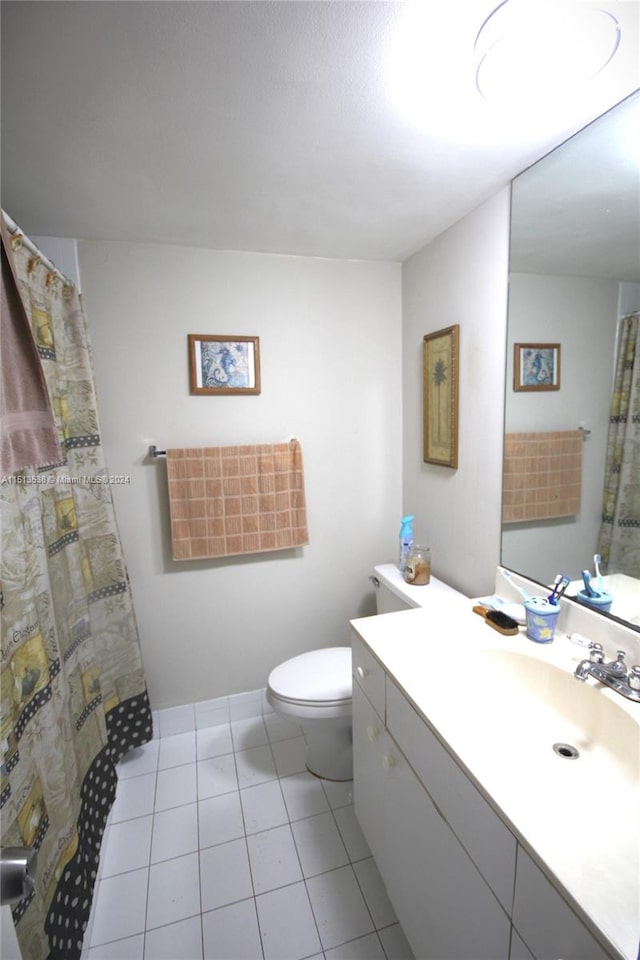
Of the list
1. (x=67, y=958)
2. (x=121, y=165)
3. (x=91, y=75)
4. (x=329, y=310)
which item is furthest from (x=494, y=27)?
(x=67, y=958)

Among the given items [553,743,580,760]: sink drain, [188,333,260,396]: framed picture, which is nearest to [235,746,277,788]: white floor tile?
[553,743,580,760]: sink drain

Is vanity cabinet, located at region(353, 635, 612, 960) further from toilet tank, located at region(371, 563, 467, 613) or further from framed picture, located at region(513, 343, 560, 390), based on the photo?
framed picture, located at region(513, 343, 560, 390)

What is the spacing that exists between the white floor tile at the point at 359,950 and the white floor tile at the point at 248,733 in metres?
0.79

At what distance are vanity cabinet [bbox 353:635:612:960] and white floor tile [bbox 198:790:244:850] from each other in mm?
496

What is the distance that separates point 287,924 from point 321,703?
57cm

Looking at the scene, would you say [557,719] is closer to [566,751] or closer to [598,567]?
[566,751]

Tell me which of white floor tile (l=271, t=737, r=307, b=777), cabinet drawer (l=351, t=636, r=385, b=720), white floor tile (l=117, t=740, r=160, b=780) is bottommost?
white floor tile (l=117, t=740, r=160, b=780)

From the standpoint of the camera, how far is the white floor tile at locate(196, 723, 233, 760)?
5.98 ft

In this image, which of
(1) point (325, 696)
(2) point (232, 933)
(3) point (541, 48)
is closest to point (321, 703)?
(1) point (325, 696)

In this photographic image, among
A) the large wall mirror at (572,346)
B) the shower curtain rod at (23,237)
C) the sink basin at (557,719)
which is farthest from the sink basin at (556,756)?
the shower curtain rod at (23,237)

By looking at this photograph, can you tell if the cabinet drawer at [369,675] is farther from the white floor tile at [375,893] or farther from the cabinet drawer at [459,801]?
the white floor tile at [375,893]

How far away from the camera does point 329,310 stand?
1891mm

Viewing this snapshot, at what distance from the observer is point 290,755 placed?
1.79 m

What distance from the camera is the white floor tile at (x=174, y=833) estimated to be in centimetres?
140
